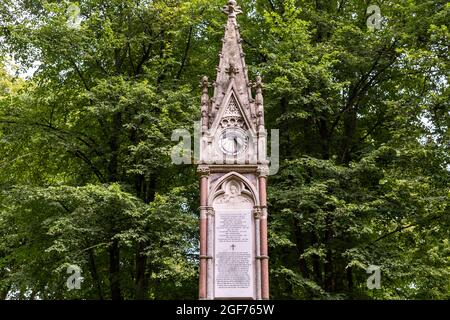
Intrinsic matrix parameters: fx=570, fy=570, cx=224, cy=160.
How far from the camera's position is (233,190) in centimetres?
1078

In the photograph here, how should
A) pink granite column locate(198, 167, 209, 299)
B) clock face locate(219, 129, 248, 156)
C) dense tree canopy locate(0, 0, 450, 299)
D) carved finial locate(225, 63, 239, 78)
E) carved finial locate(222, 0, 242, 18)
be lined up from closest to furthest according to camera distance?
pink granite column locate(198, 167, 209, 299) < clock face locate(219, 129, 248, 156) < carved finial locate(225, 63, 239, 78) < carved finial locate(222, 0, 242, 18) < dense tree canopy locate(0, 0, 450, 299)

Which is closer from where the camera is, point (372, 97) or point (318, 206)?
point (318, 206)

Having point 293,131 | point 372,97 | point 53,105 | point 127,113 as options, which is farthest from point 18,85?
point 372,97

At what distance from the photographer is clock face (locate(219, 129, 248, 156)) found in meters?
10.9

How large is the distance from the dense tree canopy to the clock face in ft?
9.65

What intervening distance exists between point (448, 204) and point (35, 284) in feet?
34.2

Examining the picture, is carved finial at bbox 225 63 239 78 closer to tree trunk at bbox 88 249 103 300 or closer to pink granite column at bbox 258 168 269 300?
pink granite column at bbox 258 168 269 300

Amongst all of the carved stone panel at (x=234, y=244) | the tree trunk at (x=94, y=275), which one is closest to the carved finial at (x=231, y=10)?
the carved stone panel at (x=234, y=244)

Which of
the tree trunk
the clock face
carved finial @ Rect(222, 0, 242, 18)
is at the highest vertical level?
carved finial @ Rect(222, 0, 242, 18)

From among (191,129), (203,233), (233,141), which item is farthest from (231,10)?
(203,233)

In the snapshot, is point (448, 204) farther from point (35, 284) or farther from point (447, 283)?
point (35, 284)

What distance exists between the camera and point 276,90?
1466 centimetres

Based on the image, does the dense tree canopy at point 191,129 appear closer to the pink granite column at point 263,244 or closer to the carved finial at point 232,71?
the pink granite column at point 263,244

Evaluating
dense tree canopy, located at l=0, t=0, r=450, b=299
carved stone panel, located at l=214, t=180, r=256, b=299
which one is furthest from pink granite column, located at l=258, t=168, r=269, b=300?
dense tree canopy, located at l=0, t=0, r=450, b=299
